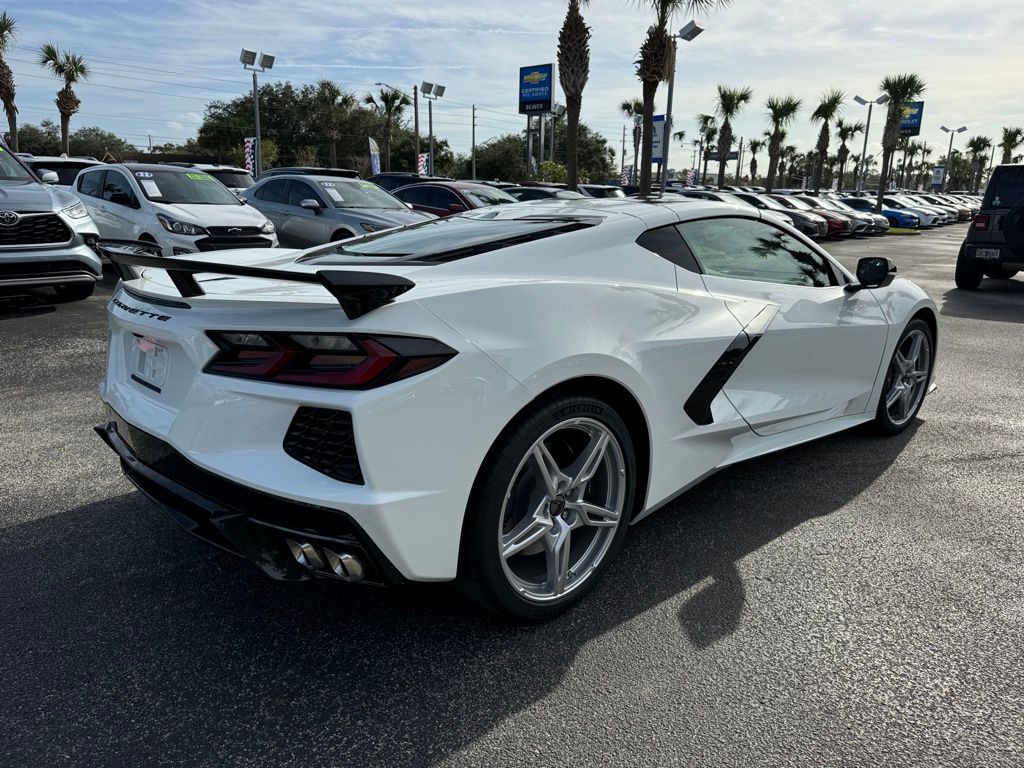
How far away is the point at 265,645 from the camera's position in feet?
7.84

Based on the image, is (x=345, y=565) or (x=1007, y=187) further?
(x=1007, y=187)

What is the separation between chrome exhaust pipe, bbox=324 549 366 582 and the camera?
2033 mm

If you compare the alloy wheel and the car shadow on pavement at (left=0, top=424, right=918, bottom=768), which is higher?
the alloy wheel

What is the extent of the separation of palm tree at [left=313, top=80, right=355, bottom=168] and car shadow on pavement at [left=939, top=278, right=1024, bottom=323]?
51574mm

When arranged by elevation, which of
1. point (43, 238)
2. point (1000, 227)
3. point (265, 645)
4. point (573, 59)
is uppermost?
point (573, 59)

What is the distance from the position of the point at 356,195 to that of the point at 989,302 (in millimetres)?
9272

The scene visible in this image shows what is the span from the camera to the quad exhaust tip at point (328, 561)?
2043mm

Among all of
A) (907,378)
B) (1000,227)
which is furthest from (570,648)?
(1000,227)

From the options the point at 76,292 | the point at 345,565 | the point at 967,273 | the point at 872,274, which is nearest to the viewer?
the point at 345,565

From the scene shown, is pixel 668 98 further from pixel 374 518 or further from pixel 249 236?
pixel 374 518

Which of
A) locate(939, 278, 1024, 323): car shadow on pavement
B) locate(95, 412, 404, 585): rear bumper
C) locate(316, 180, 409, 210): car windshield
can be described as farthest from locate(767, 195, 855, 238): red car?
locate(95, 412, 404, 585): rear bumper

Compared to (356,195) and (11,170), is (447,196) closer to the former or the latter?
(356,195)

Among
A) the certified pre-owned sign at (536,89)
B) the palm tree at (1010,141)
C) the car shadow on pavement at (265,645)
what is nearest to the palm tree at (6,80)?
the certified pre-owned sign at (536,89)

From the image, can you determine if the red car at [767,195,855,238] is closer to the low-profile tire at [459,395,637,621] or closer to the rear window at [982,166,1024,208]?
the rear window at [982,166,1024,208]
